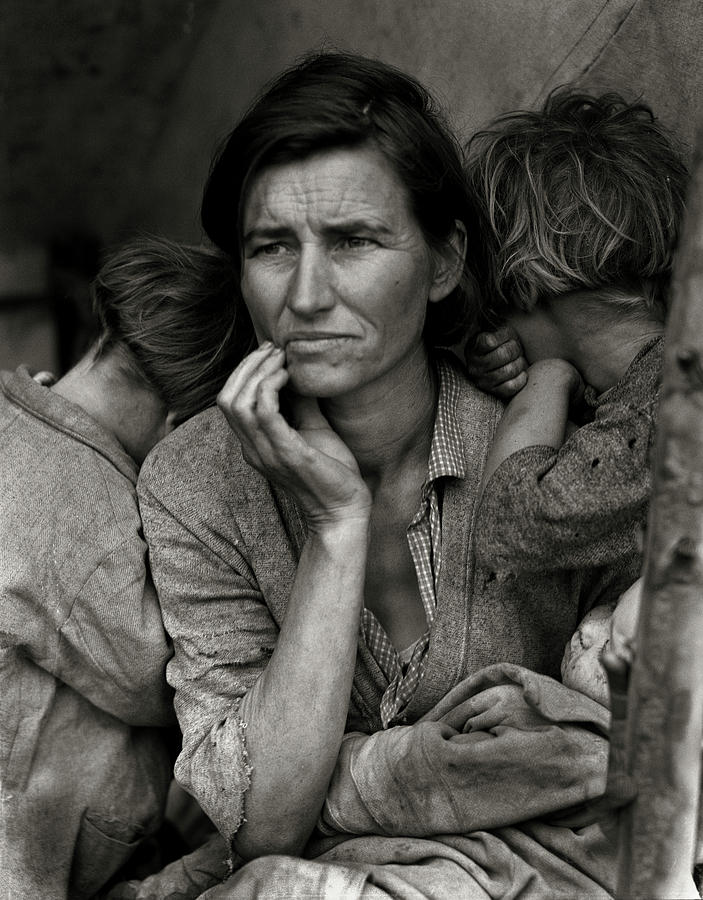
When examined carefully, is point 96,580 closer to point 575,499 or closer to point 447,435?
point 447,435

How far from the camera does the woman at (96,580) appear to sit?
2.49 metres

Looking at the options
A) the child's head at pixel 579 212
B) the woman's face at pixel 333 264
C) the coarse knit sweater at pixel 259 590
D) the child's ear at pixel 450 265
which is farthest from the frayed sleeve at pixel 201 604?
the child's head at pixel 579 212

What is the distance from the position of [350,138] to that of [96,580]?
1021 millimetres

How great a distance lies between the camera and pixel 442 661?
91.3 inches

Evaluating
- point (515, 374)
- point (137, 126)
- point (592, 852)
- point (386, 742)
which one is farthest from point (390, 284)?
point (137, 126)

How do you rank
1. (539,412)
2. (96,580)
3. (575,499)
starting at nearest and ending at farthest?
(575,499)
(539,412)
(96,580)

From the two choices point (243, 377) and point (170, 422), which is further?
point (170, 422)

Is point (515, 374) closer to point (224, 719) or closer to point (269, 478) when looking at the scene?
point (269, 478)

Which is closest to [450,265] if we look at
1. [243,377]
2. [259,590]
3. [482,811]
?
[243,377]

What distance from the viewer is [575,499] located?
207 centimetres

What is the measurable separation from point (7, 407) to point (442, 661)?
1123 mm

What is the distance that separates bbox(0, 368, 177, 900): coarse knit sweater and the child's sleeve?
30.4 inches

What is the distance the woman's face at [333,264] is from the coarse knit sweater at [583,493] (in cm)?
35

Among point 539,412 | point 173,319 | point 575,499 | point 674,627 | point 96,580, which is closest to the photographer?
point 674,627
